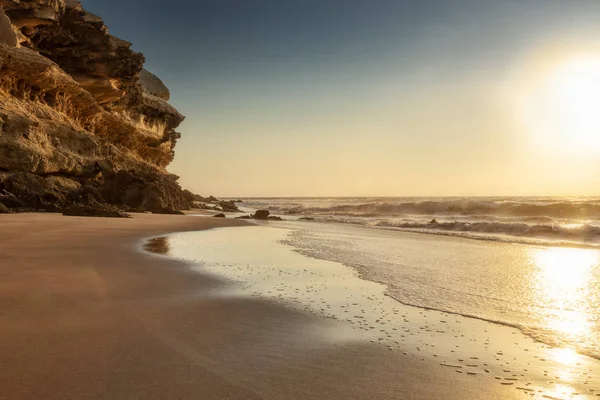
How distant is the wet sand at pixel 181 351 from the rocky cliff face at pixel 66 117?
13.4 meters

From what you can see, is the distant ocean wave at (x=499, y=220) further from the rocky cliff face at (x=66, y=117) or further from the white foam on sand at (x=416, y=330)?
the rocky cliff face at (x=66, y=117)

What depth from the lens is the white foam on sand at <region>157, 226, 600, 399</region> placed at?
257 centimetres

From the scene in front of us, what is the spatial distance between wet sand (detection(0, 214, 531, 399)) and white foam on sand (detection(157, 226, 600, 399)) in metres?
0.17

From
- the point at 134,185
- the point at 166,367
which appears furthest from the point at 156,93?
the point at 166,367

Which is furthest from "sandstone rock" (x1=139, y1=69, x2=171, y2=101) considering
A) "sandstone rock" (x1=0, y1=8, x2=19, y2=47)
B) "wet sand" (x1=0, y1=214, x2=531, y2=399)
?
"wet sand" (x1=0, y1=214, x2=531, y2=399)

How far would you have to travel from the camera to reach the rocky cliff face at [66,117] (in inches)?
620

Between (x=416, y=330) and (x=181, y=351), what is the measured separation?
196 centimetres

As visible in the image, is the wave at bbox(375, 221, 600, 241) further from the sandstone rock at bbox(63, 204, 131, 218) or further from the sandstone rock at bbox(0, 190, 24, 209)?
the sandstone rock at bbox(0, 190, 24, 209)

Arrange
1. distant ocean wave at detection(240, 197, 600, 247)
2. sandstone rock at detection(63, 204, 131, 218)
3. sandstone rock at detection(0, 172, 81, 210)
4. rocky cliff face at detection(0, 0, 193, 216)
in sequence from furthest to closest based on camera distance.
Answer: rocky cliff face at detection(0, 0, 193, 216), sandstone rock at detection(0, 172, 81, 210), sandstone rock at detection(63, 204, 131, 218), distant ocean wave at detection(240, 197, 600, 247)

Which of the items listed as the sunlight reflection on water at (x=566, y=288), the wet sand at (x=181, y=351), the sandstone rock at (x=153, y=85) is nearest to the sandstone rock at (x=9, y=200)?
the wet sand at (x=181, y=351)

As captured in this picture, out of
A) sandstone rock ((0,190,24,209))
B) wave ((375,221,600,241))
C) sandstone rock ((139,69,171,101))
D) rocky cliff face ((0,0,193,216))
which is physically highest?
sandstone rock ((139,69,171,101))

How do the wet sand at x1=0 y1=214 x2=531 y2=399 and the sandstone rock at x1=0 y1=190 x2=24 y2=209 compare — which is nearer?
the wet sand at x1=0 y1=214 x2=531 y2=399

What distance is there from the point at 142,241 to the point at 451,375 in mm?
7834

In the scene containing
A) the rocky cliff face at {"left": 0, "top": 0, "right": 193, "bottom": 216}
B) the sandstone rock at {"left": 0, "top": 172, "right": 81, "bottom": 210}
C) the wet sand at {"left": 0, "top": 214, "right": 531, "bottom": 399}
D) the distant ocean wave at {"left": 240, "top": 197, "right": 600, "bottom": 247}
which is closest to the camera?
the wet sand at {"left": 0, "top": 214, "right": 531, "bottom": 399}
